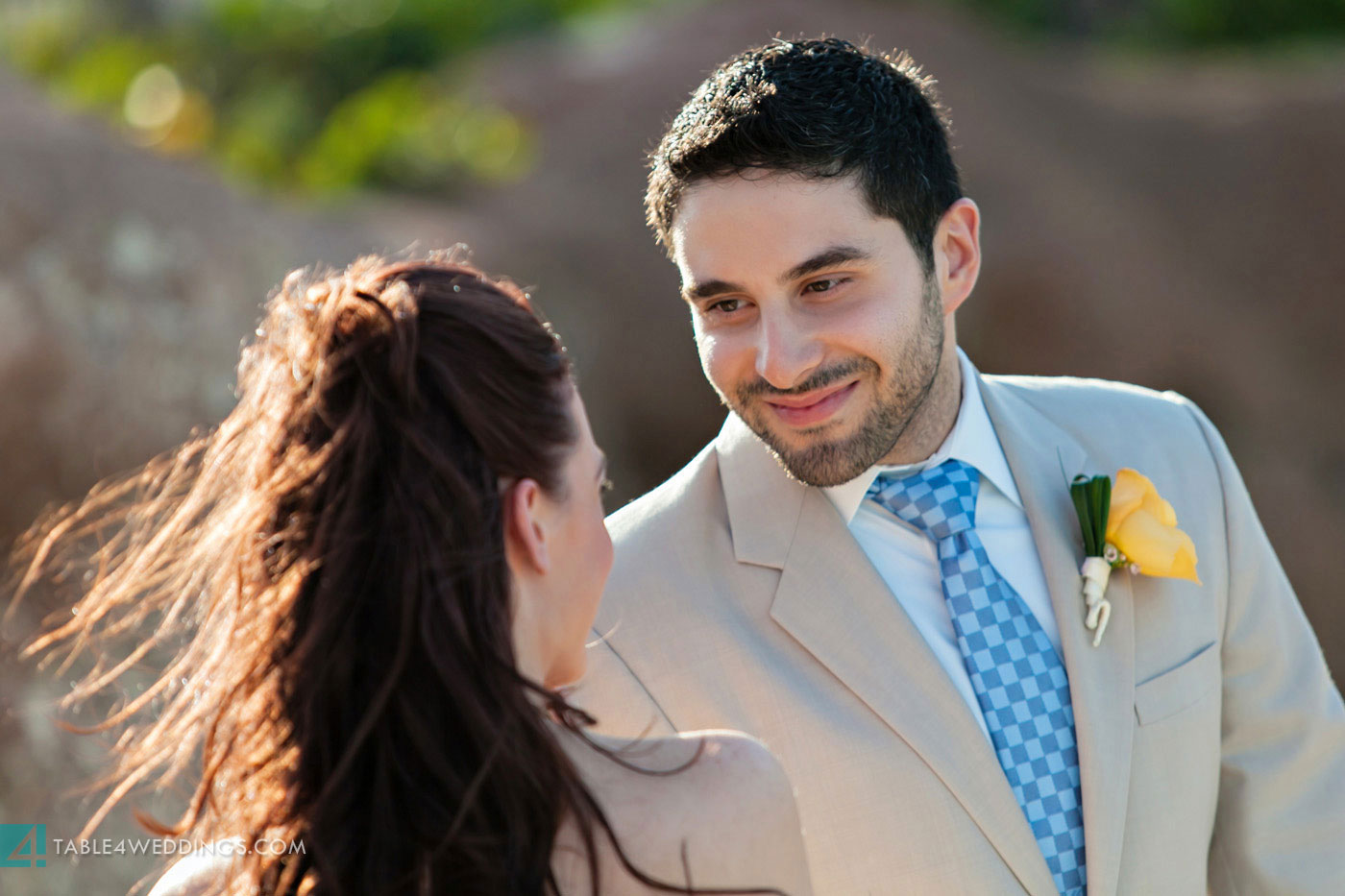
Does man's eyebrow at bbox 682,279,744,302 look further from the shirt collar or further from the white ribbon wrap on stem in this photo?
the white ribbon wrap on stem

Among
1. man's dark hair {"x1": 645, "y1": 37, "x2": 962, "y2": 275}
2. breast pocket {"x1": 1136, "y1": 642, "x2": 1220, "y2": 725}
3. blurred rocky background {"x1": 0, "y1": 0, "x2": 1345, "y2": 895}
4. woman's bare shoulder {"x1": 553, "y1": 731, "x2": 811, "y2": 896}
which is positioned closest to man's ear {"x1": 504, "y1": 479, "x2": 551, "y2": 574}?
woman's bare shoulder {"x1": 553, "y1": 731, "x2": 811, "y2": 896}

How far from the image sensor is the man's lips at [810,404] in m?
2.33

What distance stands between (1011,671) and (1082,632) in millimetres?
162

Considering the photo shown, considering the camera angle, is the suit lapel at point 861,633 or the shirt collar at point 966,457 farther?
the shirt collar at point 966,457

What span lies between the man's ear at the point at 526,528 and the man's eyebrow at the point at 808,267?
0.85 meters

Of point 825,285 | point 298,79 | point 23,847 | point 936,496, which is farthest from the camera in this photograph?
point 298,79

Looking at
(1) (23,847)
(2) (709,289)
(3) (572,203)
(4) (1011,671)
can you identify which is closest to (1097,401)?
(4) (1011,671)

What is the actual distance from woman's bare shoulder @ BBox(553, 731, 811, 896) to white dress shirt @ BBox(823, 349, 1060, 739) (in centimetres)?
85

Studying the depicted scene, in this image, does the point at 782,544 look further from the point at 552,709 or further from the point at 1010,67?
the point at 1010,67

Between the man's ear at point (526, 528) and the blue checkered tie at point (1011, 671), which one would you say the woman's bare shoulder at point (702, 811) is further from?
the blue checkered tie at point (1011, 671)

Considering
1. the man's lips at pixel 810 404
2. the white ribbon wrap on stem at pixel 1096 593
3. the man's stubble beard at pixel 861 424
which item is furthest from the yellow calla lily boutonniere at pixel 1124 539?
the man's lips at pixel 810 404

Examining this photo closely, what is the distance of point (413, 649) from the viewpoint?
4.74 ft

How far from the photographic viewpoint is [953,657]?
7.75 feet

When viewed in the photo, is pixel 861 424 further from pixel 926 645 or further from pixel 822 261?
pixel 926 645
